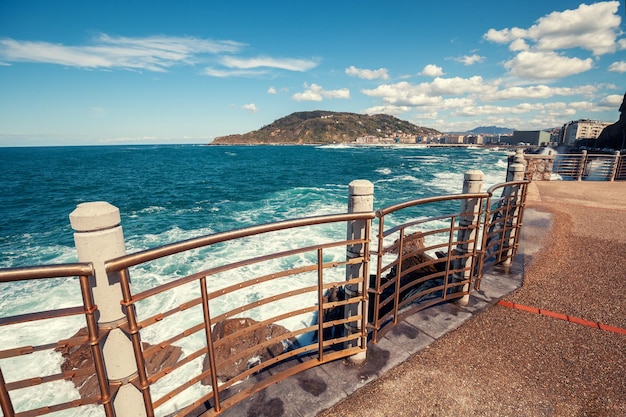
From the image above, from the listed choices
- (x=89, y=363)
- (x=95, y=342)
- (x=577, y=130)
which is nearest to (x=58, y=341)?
(x=95, y=342)

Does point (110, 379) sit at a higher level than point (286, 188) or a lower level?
higher

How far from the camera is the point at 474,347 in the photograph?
341cm

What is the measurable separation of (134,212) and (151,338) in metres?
20.2

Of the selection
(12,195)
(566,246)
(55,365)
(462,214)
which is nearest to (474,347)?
(462,214)

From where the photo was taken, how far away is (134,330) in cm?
178

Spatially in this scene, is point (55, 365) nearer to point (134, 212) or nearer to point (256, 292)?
point (256, 292)

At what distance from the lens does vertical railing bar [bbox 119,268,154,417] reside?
1.73 m

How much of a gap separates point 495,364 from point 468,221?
1.72 metres

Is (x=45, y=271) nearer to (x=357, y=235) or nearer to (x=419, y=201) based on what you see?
(x=357, y=235)

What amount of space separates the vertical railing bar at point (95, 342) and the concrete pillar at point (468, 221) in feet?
12.4

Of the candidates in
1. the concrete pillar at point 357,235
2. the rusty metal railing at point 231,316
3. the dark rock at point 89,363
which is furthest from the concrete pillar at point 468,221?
the dark rock at point 89,363

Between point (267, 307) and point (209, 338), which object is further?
point (267, 307)

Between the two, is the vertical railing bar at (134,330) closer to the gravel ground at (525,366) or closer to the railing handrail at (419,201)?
the gravel ground at (525,366)

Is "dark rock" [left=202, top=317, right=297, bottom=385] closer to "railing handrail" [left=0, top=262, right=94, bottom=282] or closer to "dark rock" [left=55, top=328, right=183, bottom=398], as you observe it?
"dark rock" [left=55, top=328, right=183, bottom=398]
